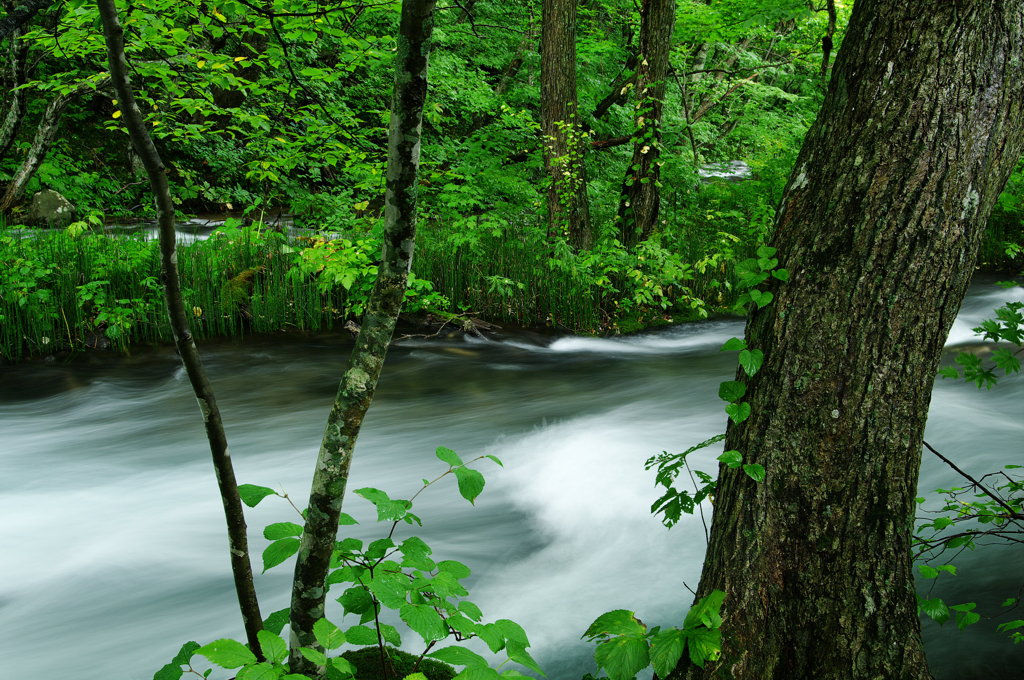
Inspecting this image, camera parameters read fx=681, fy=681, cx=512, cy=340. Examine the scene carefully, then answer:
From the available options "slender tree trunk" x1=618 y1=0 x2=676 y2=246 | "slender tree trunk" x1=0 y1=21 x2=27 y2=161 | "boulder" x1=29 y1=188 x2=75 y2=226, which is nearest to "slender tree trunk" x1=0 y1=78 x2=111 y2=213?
"boulder" x1=29 y1=188 x2=75 y2=226

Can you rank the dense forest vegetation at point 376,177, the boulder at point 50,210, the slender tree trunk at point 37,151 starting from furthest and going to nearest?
the boulder at point 50,210, the slender tree trunk at point 37,151, the dense forest vegetation at point 376,177

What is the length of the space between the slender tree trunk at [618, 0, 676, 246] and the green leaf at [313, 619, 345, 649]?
648 centimetres

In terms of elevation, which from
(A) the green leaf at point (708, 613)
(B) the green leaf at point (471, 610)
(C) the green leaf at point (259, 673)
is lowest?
(A) the green leaf at point (708, 613)

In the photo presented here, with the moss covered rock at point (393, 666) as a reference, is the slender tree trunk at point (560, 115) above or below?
above

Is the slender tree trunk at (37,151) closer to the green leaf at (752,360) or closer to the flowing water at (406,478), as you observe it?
the flowing water at (406,478)

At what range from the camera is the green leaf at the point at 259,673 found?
47.8 inches

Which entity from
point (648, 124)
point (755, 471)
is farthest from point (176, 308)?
point (648, 124)

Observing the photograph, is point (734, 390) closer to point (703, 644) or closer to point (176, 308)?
point (703, 644)

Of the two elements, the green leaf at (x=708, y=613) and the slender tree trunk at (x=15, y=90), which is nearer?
the green leaf at (x=708, y=613)

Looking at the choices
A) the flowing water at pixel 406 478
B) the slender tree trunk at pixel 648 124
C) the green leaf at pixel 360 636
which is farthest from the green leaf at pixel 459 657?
the slender tree trunk at pixel 648 124

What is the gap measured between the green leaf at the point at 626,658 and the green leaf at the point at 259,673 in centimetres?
74

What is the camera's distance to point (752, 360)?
1687mm

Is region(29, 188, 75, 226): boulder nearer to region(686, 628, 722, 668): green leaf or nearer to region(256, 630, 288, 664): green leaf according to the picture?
region(256, 630, 288, 664): green leaf

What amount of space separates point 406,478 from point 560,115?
469 centimetres
